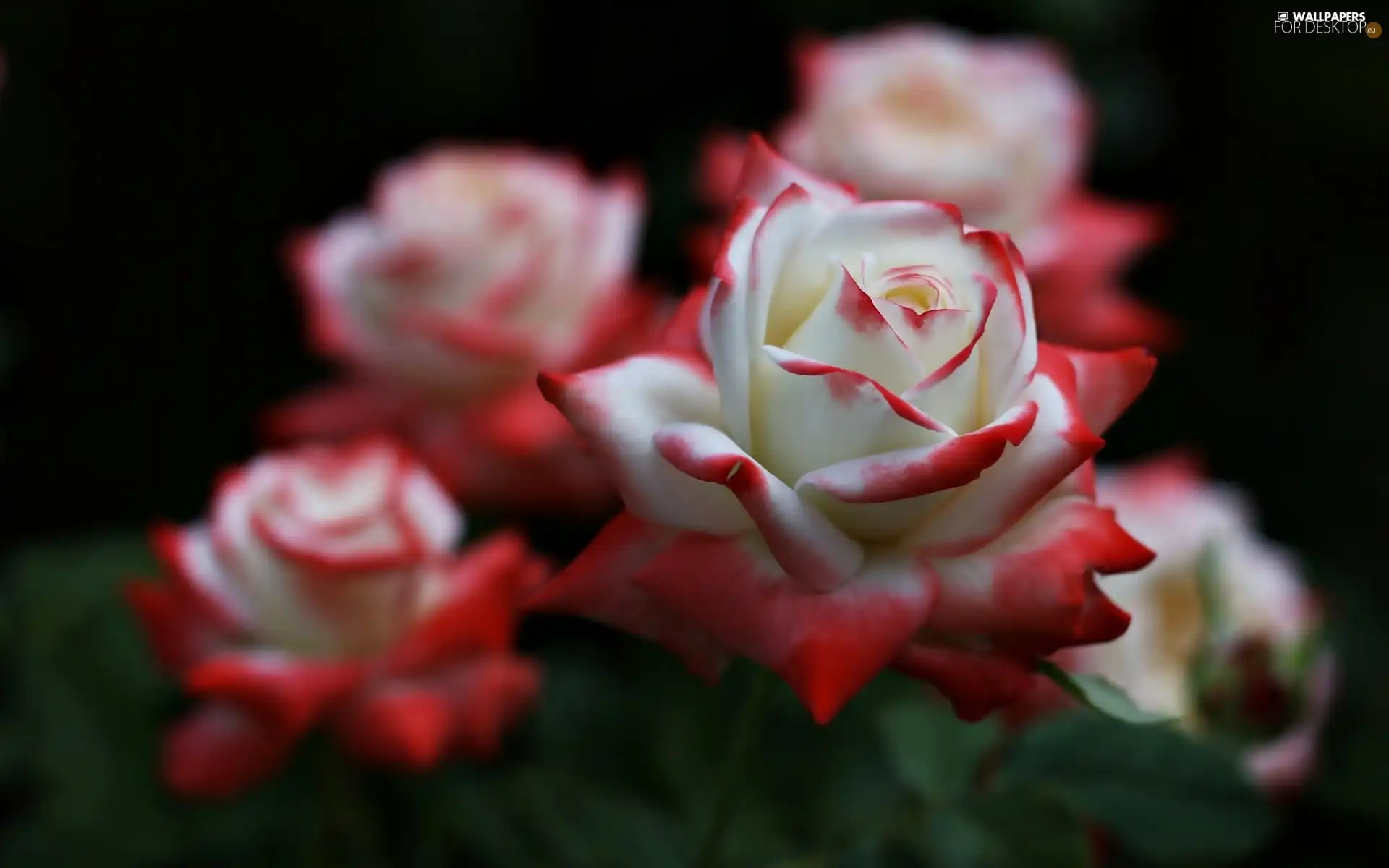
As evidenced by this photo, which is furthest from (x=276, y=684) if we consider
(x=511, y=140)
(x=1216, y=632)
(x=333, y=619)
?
(x=511, y=140)

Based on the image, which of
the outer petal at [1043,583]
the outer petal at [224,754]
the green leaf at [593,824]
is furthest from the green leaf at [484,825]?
the outer petal at [1043,583]

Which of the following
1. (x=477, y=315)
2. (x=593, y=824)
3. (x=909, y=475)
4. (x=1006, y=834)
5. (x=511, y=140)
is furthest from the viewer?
(x=511, y=140)

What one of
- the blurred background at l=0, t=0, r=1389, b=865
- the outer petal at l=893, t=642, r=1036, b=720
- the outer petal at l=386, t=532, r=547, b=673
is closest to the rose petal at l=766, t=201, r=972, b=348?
the outer petal at l=893, t=642, r=1036, b=720

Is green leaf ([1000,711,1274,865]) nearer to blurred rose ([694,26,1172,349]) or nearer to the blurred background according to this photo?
blurred rose ([694,26,1172,349])

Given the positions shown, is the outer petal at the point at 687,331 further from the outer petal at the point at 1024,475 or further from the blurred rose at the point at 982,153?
the blurred rose at the point at 982,153

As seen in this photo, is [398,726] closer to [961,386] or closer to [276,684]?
[276,684]

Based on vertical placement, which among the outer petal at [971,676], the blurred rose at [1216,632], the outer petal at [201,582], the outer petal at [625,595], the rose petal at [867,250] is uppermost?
the rose petal at [867,250]
